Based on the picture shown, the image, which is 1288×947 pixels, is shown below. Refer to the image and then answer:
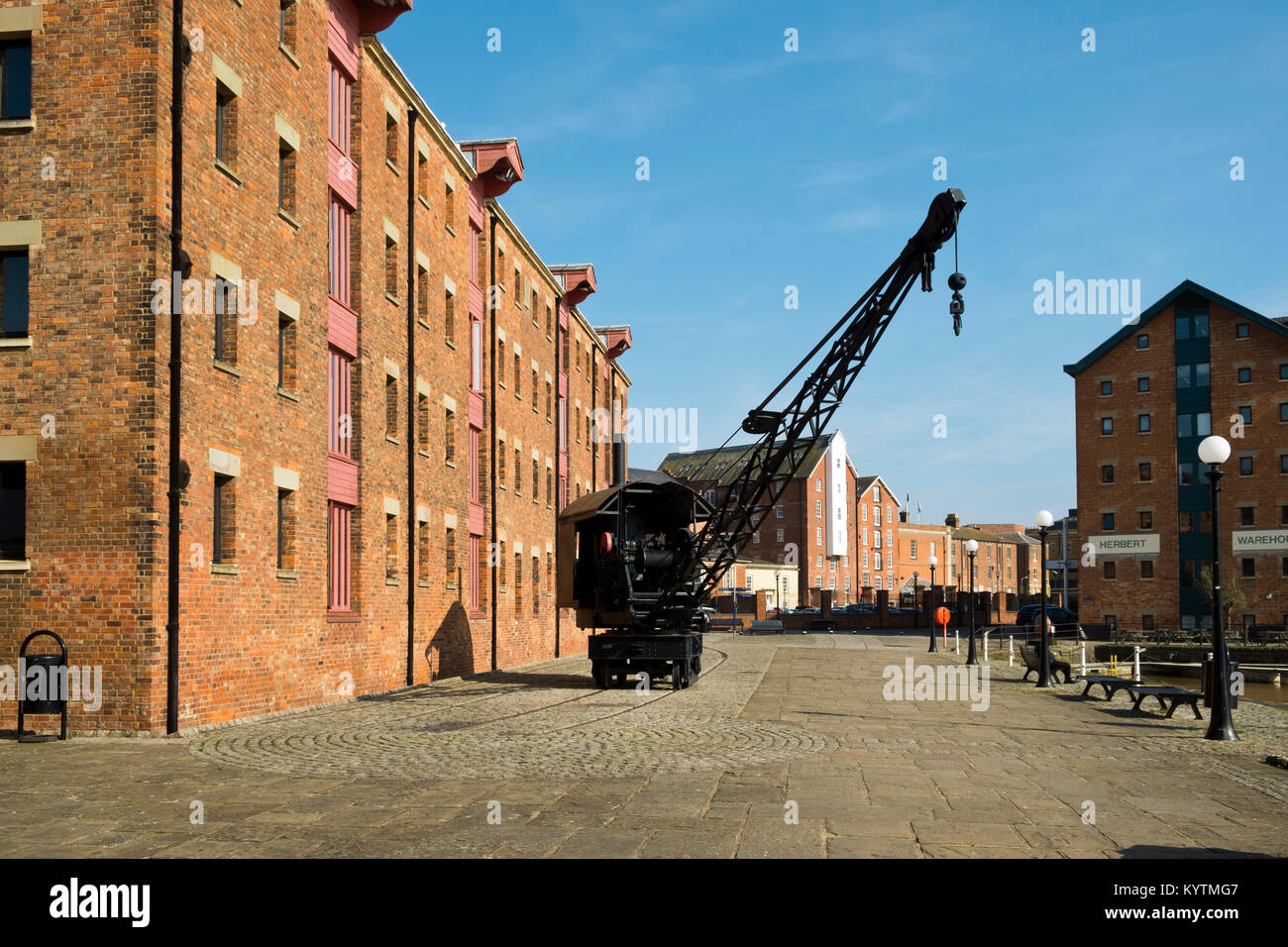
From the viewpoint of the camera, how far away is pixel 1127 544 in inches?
2576

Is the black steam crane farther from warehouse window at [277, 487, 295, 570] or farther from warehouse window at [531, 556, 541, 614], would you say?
warehouse window at [531, 556, 541, 614]

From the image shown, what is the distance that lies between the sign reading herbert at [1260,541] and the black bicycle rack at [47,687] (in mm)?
60050

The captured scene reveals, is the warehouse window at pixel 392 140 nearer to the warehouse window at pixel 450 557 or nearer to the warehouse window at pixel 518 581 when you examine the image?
the warehouse window at pixel 450 557

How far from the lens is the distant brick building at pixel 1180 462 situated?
2399 inches

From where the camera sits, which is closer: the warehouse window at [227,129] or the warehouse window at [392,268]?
the warehouse window at [227,129]

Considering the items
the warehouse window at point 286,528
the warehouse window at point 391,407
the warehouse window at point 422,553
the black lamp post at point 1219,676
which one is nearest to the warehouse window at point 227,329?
the warehouse window at point 286,528

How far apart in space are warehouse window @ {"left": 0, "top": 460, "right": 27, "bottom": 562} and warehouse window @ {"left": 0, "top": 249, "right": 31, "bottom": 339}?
1.76 m

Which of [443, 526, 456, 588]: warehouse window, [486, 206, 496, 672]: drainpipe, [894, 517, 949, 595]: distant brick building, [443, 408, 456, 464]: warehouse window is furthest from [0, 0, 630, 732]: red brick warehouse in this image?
[894, 517, 949, 595]: distant brick building

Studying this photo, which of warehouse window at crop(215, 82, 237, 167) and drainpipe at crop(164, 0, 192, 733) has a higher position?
warehouse window at crop(215, 82, 237, 167)

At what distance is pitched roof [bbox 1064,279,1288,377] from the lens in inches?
2437

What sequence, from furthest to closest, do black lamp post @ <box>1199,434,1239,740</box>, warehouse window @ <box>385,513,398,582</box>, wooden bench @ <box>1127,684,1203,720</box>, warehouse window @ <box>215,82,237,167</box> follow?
warehouse window @ <box>385,513,398,582</box> < wooden bench @ <box>1127,684,1203,720</box> < warehouse window @ <box>215,82,237,167</box> < black lamp post @ <box>1199,434,1239,740</box>

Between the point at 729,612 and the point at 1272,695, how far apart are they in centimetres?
4744
